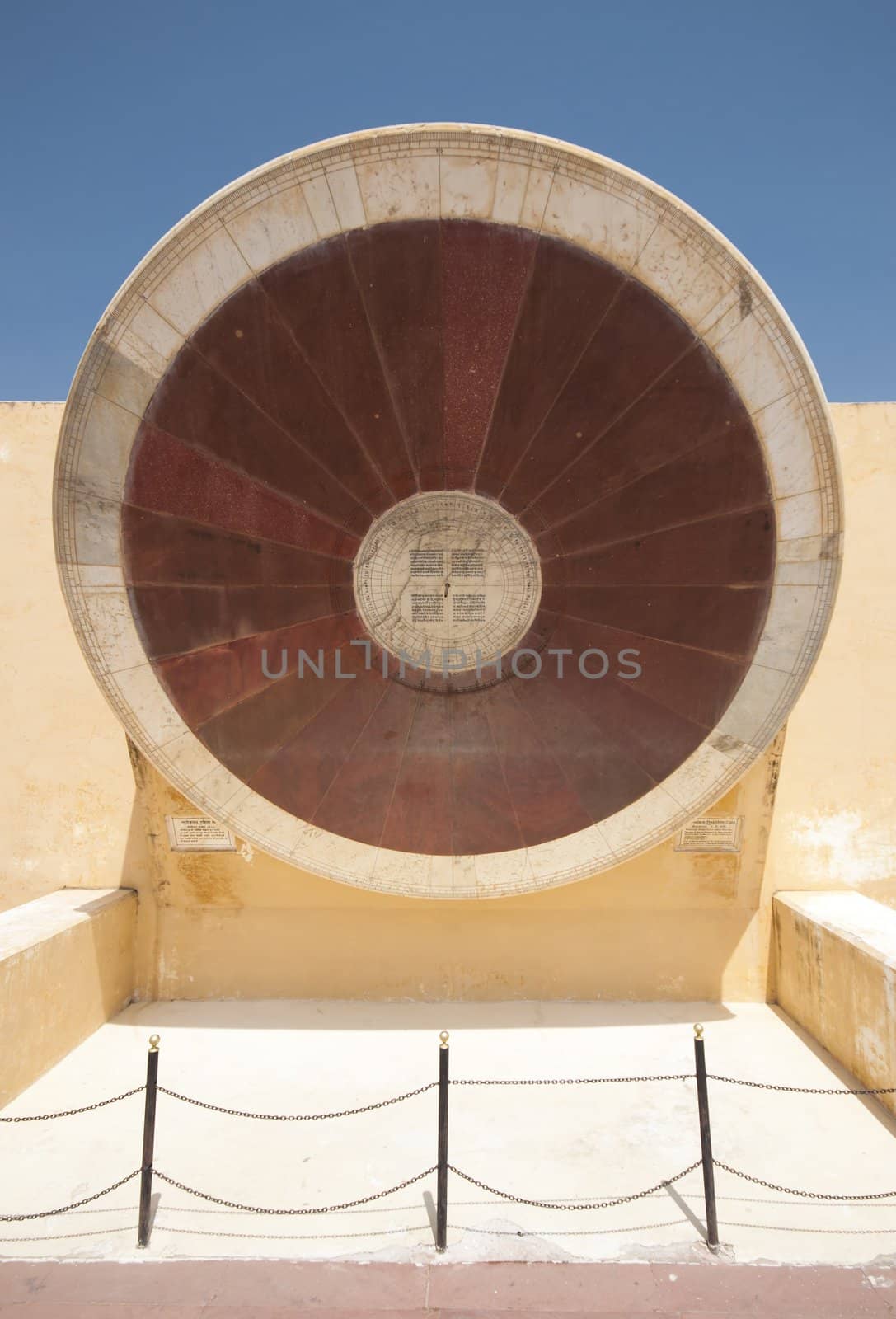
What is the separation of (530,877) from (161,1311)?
267 cm

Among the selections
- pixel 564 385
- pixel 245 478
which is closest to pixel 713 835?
pixel 564 385

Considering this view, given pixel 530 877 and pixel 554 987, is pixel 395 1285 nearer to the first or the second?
pixel 530 877

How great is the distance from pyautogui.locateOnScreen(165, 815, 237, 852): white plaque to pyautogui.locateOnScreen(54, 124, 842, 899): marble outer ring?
581mm

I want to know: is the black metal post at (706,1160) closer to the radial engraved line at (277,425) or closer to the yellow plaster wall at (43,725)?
the radial engraved line at (277,425)

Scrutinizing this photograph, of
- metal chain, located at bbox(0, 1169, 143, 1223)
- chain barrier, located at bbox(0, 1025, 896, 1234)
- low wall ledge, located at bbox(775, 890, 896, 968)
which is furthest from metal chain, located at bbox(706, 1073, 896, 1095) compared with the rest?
metal chain, located at bbox(0, 1169, 143, 1223)

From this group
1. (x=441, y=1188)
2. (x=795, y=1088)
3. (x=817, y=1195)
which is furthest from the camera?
(x=795, y=1088)

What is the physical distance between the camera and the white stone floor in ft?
10.3

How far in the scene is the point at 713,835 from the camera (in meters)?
5.25

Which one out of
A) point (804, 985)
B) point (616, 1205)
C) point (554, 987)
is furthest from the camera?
point (554, 987)

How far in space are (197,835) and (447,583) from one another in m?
2.37

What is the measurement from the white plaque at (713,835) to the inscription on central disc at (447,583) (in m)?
1.72

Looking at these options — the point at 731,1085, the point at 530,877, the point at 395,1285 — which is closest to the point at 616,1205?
the point at 395,1285

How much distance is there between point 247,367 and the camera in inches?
182

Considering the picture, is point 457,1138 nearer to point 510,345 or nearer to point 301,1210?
point 301,1210
